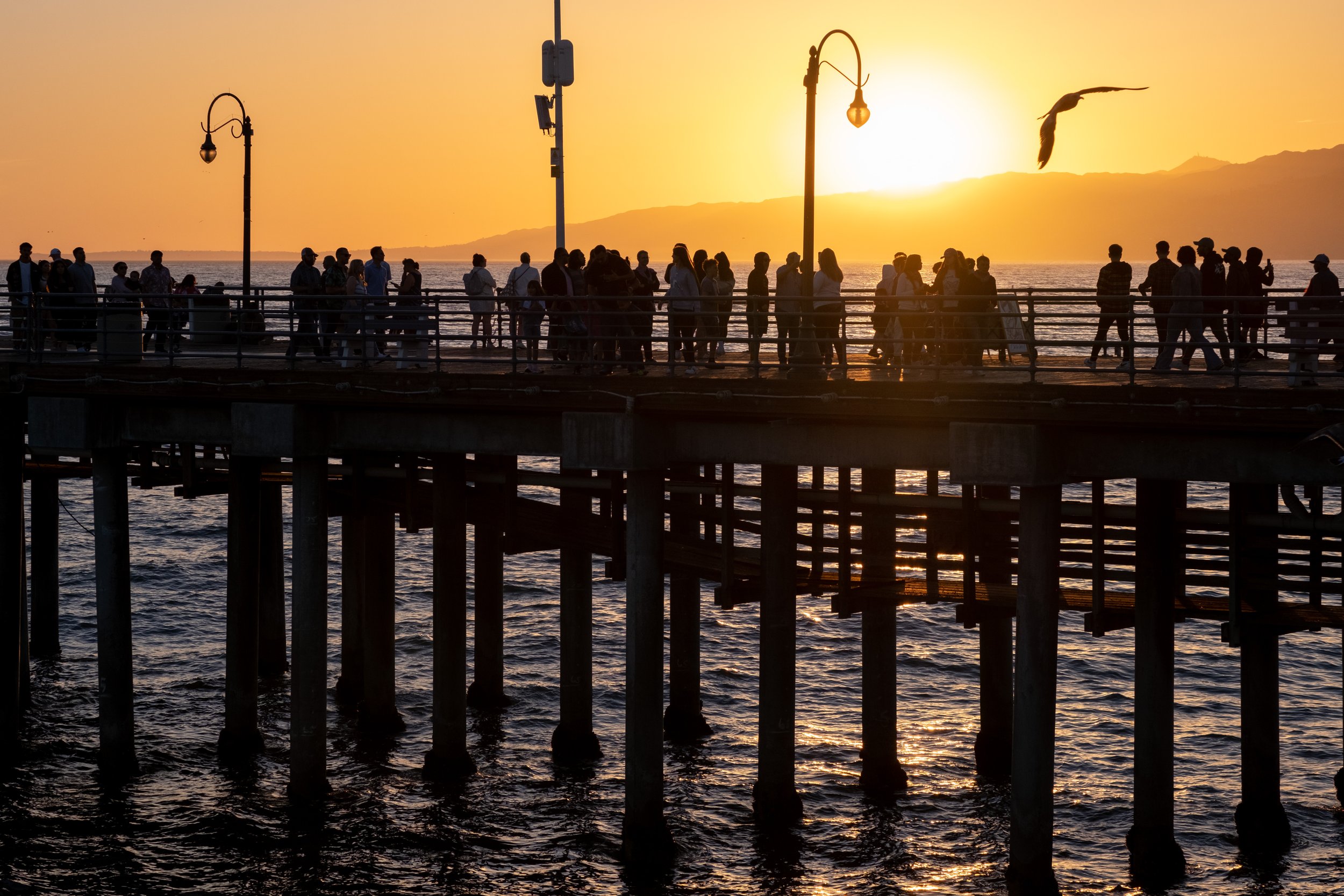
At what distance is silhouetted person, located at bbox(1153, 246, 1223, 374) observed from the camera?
1862cm

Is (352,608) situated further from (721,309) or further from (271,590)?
(721,309)

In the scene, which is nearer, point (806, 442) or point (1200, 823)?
point (806, 442)

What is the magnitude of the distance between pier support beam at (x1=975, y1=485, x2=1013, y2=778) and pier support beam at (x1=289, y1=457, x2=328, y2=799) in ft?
27.2

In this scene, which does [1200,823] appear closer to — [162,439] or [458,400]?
[458,400]

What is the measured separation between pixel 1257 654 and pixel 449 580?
10177 millimetres

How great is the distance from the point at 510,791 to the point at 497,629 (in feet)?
10.9

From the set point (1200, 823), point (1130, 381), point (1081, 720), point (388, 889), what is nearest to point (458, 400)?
point (388, 889)

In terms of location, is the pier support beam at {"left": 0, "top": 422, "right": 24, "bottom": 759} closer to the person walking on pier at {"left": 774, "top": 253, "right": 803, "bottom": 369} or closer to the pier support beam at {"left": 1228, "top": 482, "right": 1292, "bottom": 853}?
the person walking on pier at {"left": 774, "top": 253, "right": 803, "bottom": 369}

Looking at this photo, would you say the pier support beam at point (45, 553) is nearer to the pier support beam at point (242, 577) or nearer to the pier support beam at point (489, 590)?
the pier support beam at point (242, 577)

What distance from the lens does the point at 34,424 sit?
21156 millimetres

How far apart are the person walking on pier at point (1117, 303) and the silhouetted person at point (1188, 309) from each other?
1.67ft

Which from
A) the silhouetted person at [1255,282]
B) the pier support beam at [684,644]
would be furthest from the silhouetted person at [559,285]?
the silhouetted person at [1255,282]

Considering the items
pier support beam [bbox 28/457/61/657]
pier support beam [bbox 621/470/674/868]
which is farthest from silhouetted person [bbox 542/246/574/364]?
pier support beam [bbox 28/457/61/657]

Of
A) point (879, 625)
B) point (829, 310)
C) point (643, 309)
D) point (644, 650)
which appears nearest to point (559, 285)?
point (643, 309)
